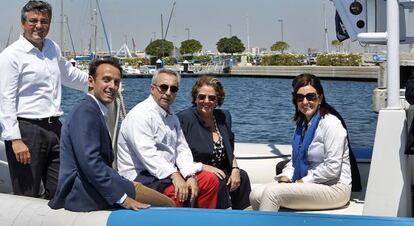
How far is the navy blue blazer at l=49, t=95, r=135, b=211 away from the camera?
3.94 metres

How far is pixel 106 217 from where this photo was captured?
13.4 ft

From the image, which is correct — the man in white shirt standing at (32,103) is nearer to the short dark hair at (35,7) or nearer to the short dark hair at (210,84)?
the short dark hair at (35,7)

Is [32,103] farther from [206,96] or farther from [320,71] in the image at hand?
[320,71]

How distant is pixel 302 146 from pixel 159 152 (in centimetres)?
102

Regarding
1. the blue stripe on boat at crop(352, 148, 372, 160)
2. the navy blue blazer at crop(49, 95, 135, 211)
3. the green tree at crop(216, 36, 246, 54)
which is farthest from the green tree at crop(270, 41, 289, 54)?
the navy blue blazer at crop(49, 95, 135, 211)

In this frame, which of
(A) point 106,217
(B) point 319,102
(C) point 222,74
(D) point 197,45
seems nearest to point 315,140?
(B) point 319,102

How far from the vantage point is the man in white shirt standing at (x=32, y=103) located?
4543 mm

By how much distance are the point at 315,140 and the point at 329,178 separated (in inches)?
11.1

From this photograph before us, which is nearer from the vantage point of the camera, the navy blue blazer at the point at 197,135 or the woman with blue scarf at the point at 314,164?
the woman with blue scarf at the point at 314,164

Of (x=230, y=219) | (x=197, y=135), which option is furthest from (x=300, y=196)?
(x=197, y=135)

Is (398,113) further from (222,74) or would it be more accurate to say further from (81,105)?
(222,74)

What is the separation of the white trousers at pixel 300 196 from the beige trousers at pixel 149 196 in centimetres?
72

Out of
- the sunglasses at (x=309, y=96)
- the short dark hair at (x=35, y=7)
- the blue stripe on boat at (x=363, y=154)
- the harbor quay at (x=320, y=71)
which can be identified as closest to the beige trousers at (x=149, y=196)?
the sunglasses at (x=309, y=96)

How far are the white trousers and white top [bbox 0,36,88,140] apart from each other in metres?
1.59
